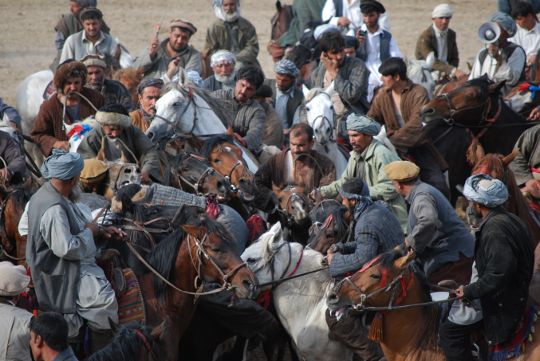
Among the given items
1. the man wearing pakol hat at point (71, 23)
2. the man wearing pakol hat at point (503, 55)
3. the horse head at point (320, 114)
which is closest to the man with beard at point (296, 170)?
the horse head at point (320, 114)

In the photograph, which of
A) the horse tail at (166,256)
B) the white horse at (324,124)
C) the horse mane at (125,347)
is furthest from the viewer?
the white horse at (324,124)

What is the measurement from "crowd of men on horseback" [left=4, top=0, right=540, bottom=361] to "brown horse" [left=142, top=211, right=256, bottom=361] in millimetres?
16

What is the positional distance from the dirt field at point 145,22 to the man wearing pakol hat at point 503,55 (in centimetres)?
776

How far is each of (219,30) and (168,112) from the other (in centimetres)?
603

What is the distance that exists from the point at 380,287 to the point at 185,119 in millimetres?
4511

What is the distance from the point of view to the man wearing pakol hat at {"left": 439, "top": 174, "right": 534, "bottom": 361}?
9.01m

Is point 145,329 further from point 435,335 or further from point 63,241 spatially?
point 435,335

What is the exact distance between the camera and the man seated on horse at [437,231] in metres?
10.5

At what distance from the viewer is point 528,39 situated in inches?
720

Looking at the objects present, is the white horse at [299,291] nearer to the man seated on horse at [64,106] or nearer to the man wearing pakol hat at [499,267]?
the man wearing pakol hat at [499,267]

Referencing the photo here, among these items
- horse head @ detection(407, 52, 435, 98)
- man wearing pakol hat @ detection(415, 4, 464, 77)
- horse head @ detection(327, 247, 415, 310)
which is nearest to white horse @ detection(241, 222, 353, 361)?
horse head @ detection(327, 247, 415, 310)

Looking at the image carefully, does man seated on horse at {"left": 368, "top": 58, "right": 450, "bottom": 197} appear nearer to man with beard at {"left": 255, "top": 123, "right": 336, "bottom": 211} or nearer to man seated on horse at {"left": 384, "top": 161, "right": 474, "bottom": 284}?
man with beard at {"left": 255, "top": 123, "right": 336, "bottom": 211}

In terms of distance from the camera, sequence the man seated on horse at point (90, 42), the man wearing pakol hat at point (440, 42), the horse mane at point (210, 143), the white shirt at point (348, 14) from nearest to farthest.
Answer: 1. the horse mane at point (210, 143)
2. the man seated on horse at point (90, 42)
3. the white shirt at point (348, 14)
4. the man wearing pakol hat at point (440, 42)

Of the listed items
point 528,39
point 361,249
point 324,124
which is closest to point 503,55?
point 528,39
